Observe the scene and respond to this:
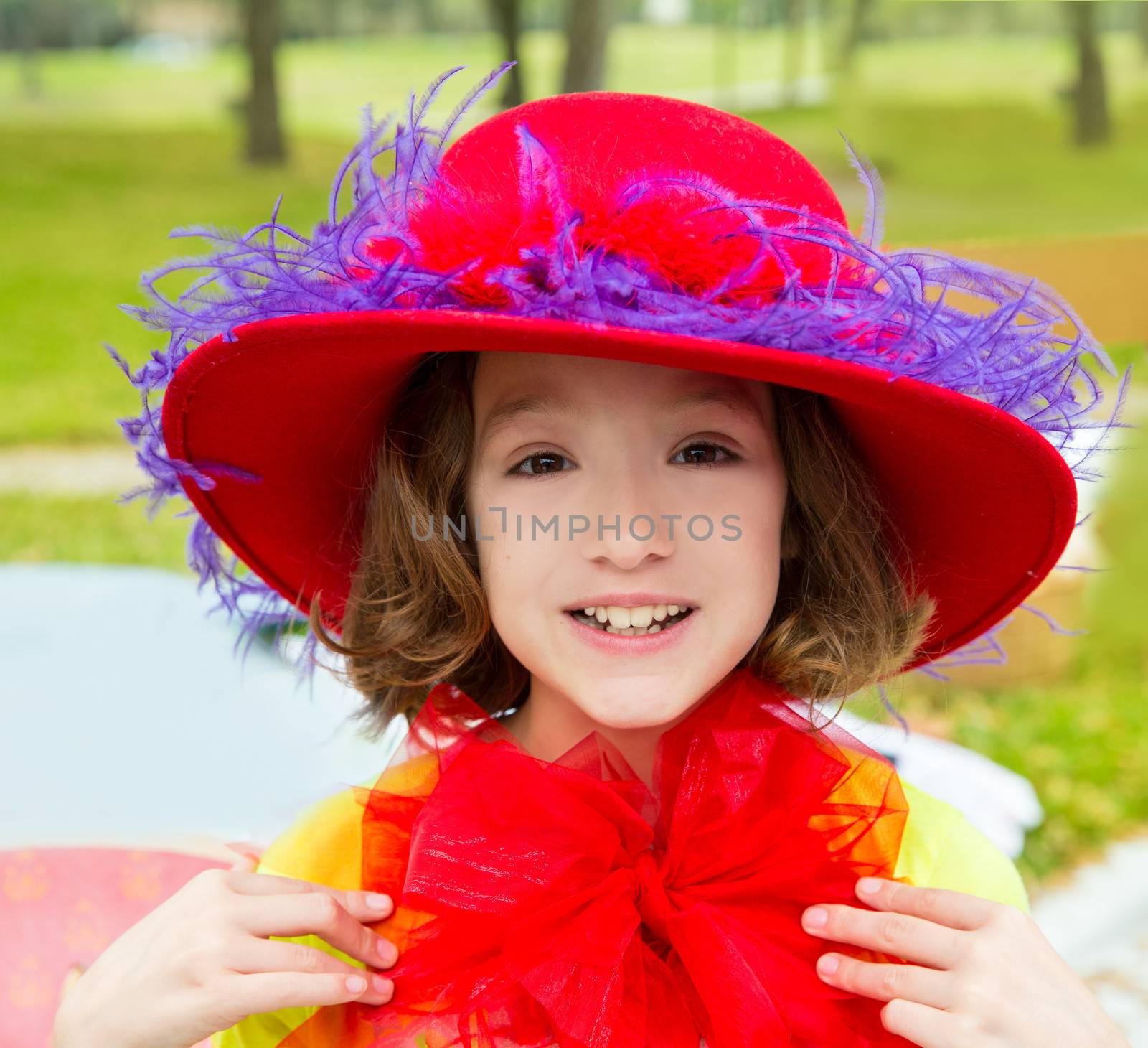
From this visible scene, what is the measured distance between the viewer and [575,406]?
1.34 meters

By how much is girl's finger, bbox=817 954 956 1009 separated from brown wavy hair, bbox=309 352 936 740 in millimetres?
378

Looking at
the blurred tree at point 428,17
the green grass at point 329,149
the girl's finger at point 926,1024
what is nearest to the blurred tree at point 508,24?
the green grass at point 329,149

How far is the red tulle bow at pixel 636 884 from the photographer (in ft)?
4.02

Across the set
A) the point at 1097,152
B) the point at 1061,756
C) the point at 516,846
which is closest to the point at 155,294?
the point at 516,846

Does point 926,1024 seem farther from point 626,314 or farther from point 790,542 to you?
point 626,314

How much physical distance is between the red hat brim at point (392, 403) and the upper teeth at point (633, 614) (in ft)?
0.92

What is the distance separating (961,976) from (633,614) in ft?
1.49

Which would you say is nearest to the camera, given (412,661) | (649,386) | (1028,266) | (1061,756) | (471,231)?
(471,231)

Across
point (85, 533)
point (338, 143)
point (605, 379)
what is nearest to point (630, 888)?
point (605, 379)

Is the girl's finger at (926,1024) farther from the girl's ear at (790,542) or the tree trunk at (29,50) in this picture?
the tree trunk at (29,50)

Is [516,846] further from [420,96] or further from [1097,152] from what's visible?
[1097,152]

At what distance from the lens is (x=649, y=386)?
133 centimetres

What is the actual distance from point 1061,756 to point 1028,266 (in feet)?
6.95

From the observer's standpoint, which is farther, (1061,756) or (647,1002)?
(1061,756)
